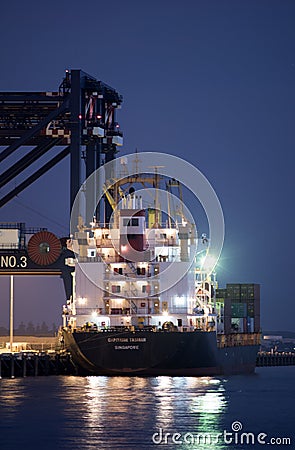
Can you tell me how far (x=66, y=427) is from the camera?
172 ft

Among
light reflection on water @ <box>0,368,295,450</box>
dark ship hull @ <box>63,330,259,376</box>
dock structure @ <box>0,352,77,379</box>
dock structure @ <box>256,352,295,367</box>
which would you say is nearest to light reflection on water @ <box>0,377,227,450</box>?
light reflection on water @ <box>0,368,295,450</box>

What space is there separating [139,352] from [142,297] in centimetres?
498

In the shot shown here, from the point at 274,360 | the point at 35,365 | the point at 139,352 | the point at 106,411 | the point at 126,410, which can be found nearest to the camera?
the point at 106,411

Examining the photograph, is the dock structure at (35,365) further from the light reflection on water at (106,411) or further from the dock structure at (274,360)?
the dock structure at (274,360)

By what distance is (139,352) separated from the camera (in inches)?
2896

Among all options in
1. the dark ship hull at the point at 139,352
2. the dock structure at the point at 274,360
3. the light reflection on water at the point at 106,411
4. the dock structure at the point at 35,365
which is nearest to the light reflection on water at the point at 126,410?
the light reflection on water at the point at 106,411

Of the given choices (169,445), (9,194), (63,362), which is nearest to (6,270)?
(9,194)

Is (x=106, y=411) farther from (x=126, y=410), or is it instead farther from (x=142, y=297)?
(x=142, y=297)

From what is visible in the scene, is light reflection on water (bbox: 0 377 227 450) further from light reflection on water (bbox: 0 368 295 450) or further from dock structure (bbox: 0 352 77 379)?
dock structure (bbox: 0 352 77 379)

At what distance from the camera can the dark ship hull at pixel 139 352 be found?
7356 cm

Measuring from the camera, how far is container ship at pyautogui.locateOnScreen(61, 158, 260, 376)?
7388 cm

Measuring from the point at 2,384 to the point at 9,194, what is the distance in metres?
25.0

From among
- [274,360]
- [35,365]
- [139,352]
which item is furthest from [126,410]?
[274,360]

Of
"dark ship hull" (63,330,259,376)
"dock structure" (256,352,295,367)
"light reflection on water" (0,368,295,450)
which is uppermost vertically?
"dark ship hull" (63,330,259,376)
